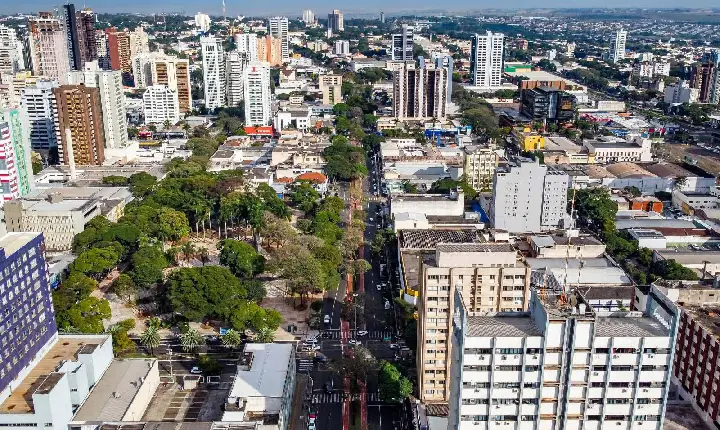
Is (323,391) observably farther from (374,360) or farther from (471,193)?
(471,193)

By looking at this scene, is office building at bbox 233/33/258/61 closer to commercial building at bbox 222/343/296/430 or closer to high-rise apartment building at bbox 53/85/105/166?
high-rise apartment building at bbox 53/85/105/166

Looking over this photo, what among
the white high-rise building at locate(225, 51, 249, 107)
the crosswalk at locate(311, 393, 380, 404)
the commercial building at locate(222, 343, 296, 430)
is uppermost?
the white high-rise building at locate(225, 51, 249, 107)

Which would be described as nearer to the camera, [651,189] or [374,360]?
[374,360]

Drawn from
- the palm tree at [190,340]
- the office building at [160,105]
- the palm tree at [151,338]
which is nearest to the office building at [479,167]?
the palm tree at [190,340]

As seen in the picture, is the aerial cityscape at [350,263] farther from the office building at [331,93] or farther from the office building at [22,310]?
the office building at [331,93]

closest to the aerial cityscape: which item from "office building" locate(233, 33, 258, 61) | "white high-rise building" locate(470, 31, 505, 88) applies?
"white high-rise building" locate(470, 31, 505, 88)

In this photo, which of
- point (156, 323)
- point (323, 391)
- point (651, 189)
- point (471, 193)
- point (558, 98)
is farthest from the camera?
point (558, 98)

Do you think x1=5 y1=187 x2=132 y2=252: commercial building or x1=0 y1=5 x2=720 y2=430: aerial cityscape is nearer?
x1=0 y1=5 x2=720 y2=430: aerial cityscape

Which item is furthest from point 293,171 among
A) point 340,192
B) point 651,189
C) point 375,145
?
point 651,189
